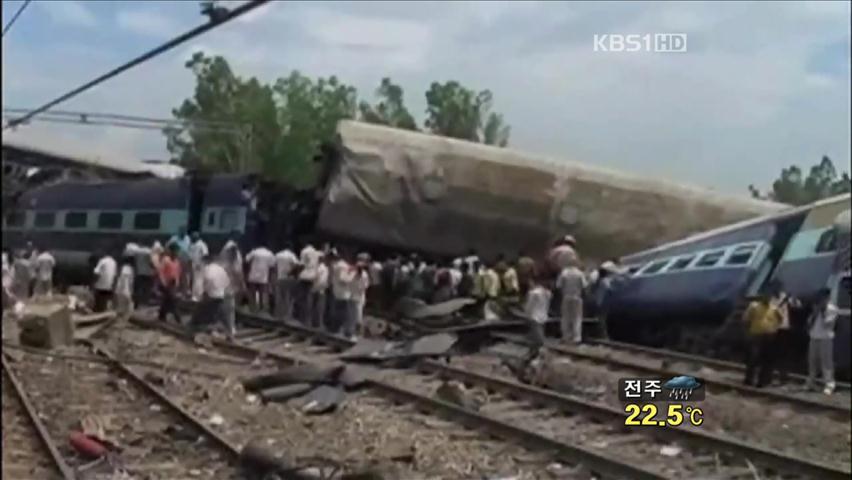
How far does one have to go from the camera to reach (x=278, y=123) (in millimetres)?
6230

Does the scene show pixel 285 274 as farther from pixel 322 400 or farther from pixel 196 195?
pixel 322 400

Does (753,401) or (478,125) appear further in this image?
(753,401)

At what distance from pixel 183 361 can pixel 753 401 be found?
406 centimetres

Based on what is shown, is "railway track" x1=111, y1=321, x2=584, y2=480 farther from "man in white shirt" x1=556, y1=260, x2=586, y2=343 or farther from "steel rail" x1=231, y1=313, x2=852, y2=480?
"man in white shirt" x1=556, y1=260, x2=586, y2=343

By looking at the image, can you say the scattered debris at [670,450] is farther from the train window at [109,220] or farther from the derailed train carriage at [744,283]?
the train window at [109,220]

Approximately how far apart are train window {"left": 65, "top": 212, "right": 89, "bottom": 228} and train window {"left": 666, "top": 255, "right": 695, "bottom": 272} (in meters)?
3.85

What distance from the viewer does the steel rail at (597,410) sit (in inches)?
272

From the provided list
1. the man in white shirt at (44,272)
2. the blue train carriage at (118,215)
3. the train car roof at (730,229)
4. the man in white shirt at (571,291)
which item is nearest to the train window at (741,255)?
the train car roof at (730,229)

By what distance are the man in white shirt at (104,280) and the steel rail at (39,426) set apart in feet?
2.62

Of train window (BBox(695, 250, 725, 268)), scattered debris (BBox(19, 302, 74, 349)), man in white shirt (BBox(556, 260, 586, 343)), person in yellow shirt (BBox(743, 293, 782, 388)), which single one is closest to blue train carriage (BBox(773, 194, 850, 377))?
person in yellow shirt (BBox(743, 293, 782, 388))

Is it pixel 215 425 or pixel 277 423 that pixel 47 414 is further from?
pixel 277 423

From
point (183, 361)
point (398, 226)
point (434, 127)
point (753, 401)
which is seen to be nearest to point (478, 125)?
point (434, 127)
